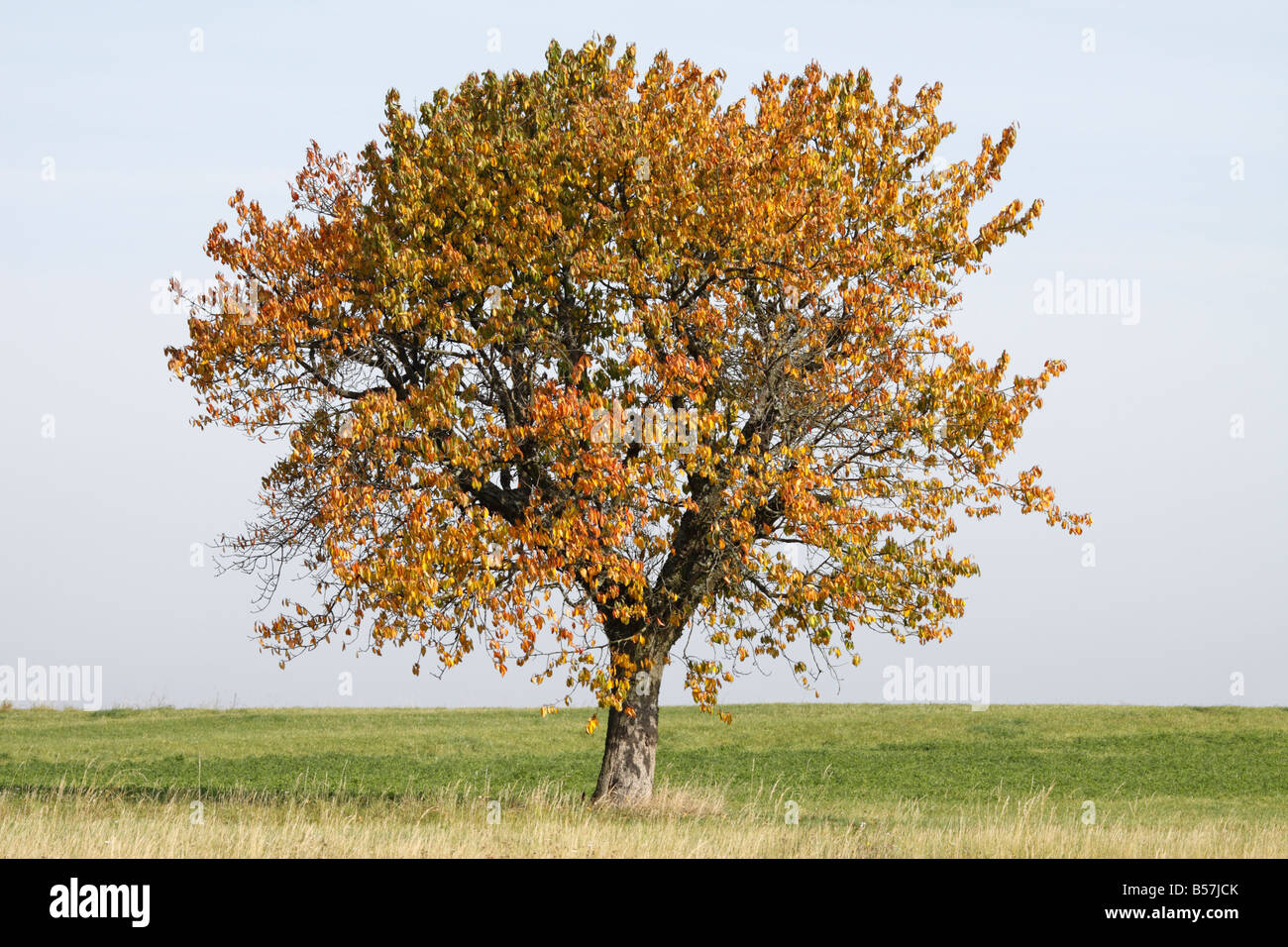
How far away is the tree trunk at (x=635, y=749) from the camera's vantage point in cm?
2306

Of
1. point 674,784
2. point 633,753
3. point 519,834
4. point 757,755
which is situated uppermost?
point 633,753

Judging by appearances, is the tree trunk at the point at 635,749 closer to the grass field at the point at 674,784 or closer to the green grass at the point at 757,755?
the grass field at the point at 674,784

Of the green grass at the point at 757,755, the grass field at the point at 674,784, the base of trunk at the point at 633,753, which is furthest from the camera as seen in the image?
the green grass at the point at 757,755

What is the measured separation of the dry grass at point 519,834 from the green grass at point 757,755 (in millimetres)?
3971

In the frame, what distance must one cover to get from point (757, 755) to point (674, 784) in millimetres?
8326

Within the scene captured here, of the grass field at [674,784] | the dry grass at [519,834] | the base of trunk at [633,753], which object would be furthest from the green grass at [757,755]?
the dry grass at [519,834]

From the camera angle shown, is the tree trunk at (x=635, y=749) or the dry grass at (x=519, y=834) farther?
the tree trunk at (x=635, y=749)

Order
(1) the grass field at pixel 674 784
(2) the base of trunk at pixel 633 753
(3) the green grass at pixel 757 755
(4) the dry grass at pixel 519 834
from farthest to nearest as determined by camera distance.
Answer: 1. (3) the green grass at pixel 757 755
2. (2) the base of trunk at pixel 633 753
3. (1) the grass field at pixel 674 784
4. (4) the dry grass at pixel 519 834

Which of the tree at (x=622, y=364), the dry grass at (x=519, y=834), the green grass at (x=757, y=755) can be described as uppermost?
the tree at (x=622, y=364)

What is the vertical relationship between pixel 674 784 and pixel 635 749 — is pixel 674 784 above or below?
below

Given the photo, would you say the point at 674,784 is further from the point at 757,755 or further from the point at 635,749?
the point at 635,749

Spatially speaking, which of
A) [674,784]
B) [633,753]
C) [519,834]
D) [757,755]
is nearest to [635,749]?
[633,753]

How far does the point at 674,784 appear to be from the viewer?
3262cm

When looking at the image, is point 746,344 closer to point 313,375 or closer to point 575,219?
point 575,219
